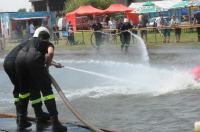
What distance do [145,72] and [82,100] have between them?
502 centimetres

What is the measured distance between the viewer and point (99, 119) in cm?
1083

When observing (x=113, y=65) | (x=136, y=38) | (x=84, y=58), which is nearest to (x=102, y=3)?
(x=136, y=38)

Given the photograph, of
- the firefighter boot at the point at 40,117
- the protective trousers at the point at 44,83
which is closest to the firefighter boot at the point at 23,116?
the firefighter boot at the point at 40,117

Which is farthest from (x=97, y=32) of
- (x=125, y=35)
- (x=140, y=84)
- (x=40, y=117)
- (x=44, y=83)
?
(x=44, y=83)

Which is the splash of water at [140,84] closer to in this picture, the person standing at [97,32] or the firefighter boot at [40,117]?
the firefighter boot at [40,117]

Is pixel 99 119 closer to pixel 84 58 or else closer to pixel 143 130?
pixel 143 130

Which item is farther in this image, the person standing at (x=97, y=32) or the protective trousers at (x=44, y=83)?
the person standing at (x=97, y=32)

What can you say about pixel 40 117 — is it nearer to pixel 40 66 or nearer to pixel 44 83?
pixel 44 83

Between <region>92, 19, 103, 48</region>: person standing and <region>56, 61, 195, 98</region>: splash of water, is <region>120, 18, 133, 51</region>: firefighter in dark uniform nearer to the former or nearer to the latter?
<region>92, 19, 103, 48</region>: person standing

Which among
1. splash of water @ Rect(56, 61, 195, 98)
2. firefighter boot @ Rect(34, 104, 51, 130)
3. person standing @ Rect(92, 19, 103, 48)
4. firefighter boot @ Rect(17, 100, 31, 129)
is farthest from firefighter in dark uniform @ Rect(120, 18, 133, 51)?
firefighter boot @ Rect(17, 100, 31, 129)

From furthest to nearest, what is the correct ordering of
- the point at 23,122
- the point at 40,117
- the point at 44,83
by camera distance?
the point at 40,117
the point at 23,122
the point at 44,83

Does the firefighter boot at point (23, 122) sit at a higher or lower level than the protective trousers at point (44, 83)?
lower

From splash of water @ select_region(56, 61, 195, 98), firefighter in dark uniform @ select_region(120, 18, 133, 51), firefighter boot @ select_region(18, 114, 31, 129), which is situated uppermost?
firefighter in dark uniform @ select_region(120, 18, 133, 51)

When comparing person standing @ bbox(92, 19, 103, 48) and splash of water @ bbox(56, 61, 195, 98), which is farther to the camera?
person standing @ bbox(92, 19, 103, 48)
